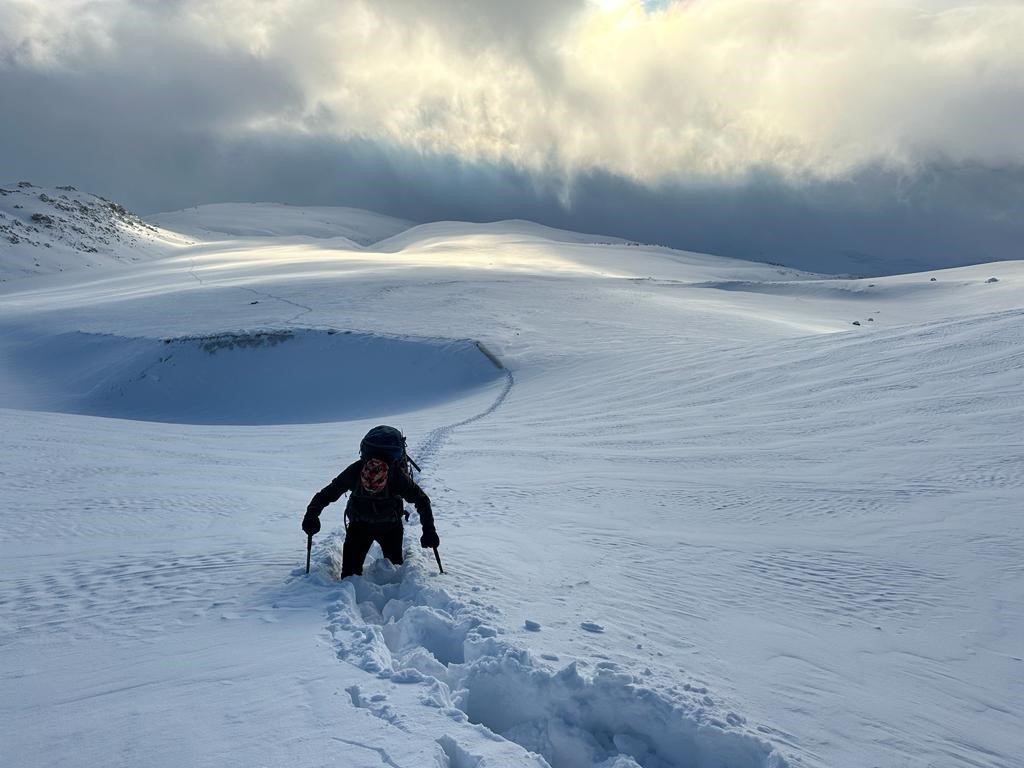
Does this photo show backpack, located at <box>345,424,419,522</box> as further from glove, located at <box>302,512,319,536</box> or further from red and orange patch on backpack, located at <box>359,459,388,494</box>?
glove, located at <box>302,512,319,536</box>

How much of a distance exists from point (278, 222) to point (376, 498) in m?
136

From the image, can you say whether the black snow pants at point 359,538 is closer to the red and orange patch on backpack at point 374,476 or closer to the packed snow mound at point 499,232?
the red and orange patch on backpack at point 374,476

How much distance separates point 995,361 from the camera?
14.5 meters

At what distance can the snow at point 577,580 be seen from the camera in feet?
13.0

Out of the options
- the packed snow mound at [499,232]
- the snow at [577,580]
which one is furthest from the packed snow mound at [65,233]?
the snow at [577,580]

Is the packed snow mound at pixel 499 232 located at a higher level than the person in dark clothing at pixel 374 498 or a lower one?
higher

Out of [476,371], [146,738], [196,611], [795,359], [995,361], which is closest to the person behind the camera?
[146,738]

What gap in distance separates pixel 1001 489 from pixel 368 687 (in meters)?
8.18

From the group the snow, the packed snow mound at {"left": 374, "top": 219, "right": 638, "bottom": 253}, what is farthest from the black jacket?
the packed snow mound at {"left": 374, "top": 219, "right": 638, "bottom": 253}

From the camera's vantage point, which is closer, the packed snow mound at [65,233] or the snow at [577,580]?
the snow at [577,580]

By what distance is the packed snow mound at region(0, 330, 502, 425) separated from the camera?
23.4m

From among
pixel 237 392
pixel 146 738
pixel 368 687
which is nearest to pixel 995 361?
pixel 368 687

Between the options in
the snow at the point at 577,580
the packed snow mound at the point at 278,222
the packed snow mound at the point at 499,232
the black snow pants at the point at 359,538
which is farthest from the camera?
the packed snow mound at the point at 278,222

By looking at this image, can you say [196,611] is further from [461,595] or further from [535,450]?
[535,450]
